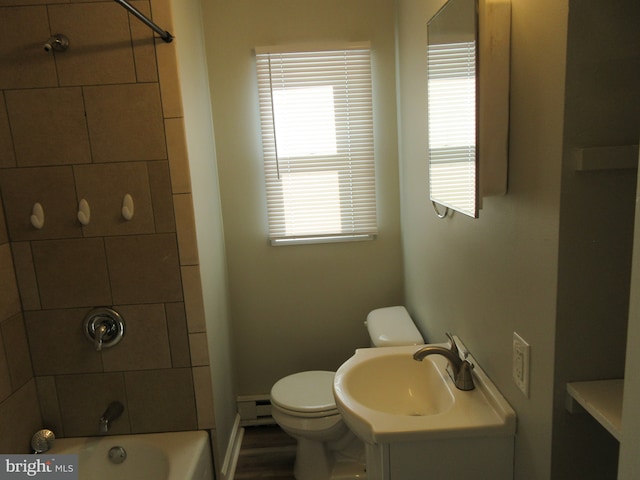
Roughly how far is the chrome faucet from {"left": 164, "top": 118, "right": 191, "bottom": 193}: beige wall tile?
39.5 inches

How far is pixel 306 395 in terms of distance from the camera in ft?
6.97

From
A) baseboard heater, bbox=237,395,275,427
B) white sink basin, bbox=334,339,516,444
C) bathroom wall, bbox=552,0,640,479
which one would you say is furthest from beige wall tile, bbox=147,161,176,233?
bathroom wall, bbox=552,0,640,479

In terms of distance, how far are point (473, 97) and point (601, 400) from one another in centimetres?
78

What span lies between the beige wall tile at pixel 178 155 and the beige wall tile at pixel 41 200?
1.35 ft

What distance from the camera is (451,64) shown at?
4.42 feet

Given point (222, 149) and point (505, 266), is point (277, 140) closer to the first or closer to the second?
point (222, 149)

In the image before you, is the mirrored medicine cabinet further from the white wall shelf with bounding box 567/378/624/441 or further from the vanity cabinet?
the vanity cabinet

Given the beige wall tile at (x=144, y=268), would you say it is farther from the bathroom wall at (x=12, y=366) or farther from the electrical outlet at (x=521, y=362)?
the electrical outlet at (x=521, y=362)

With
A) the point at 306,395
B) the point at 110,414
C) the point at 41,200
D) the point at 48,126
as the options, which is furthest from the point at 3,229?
the point at 306,395

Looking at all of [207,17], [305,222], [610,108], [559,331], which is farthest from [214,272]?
[610,108]

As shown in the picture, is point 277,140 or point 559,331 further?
point 277,140

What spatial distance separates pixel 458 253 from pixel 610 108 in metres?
0.75

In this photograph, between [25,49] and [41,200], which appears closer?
[25,49]

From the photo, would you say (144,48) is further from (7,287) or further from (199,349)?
(199,349)
